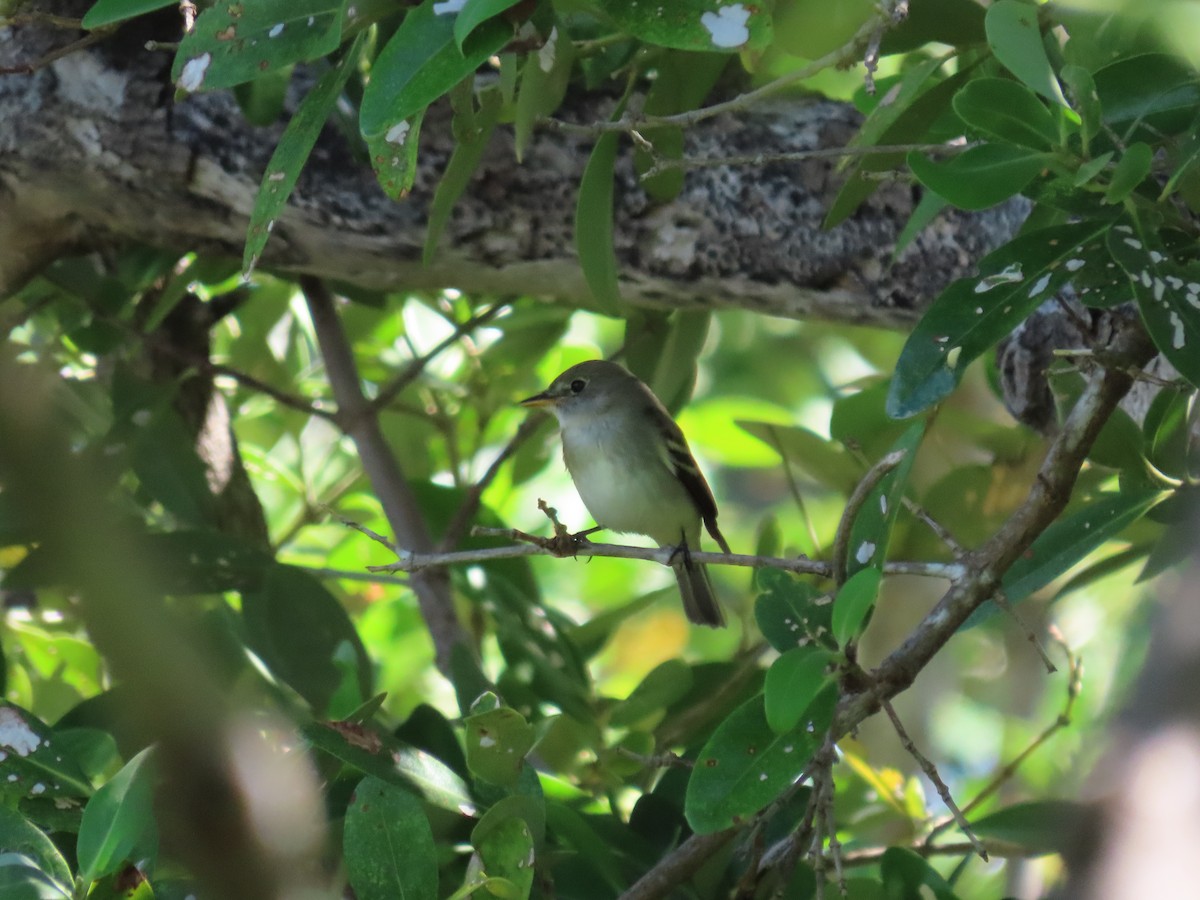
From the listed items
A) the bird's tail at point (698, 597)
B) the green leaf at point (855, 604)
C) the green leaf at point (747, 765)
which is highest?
the green leaf at point (855, 604)

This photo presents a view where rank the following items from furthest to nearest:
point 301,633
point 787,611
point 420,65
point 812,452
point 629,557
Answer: point 812,452 < point 301,633 < point 629,557 < point 787,611 < point 420,65

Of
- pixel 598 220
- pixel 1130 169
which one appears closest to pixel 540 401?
pixel 598 220

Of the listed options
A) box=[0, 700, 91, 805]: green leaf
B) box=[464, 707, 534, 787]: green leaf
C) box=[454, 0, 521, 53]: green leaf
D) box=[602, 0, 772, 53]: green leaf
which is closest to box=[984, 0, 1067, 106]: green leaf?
box=[602, 0, 772, 53]: green leaf

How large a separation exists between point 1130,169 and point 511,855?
3.58 ft

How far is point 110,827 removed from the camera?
1481 mm

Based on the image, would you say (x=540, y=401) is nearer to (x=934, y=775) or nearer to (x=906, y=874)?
(x=906, y=874)

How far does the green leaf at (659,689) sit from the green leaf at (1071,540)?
2.14ft

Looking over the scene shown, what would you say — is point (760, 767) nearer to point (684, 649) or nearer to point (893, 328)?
point (893, 328)

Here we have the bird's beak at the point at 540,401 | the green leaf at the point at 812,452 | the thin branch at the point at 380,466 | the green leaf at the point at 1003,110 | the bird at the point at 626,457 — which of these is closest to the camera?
the green leaf at the point at 1003,110

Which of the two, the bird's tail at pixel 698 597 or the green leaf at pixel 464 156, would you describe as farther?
the bird's tail at pixel 698 597

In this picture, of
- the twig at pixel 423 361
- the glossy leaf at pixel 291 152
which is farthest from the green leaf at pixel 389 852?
the twig at pixel 423 361

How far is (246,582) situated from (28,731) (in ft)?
2.65

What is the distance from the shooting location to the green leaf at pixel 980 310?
64.9 inches

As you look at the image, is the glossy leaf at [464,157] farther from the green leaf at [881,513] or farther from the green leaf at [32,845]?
the green leaf at [32,845]
